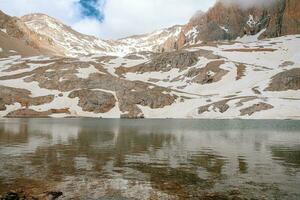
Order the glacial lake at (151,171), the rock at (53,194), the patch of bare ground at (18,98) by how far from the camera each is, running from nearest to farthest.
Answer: the rock at (53,194), the glacial lake at (151,171), the patch of bare ground at (18,98)

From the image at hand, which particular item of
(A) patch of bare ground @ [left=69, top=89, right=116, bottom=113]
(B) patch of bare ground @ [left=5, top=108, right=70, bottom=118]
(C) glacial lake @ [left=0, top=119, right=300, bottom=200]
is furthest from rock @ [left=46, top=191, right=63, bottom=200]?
(A) patch of bare ground @ [left=69, top=89, right=116, bottom=113]

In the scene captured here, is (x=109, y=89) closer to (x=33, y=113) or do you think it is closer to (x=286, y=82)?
(x=33, y=113)

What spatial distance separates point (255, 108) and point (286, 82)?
35.5 meters

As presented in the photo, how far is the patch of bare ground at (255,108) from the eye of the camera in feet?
457

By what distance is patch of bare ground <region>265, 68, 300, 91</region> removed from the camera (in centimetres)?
16612

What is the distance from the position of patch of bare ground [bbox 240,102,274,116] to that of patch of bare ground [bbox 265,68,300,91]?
2758 centimetres

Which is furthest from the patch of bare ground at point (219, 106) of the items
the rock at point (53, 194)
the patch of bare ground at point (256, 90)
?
the rock at point (53, 194)

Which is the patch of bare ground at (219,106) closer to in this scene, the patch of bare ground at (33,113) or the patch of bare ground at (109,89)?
the patch of bare ground at (109,89)

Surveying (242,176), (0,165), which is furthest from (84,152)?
(242,176)

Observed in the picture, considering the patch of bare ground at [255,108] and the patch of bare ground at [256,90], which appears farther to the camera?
the patch of bare ground at [256,90]

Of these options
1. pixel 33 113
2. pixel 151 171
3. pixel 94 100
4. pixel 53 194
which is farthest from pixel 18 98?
pixel 53 194

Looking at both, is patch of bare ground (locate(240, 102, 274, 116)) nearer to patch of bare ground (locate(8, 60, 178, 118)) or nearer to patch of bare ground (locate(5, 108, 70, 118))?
patch of bare ground (locate(8, 60, 178, 118))

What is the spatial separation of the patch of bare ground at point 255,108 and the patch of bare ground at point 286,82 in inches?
1086

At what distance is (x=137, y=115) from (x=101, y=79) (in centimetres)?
3991
